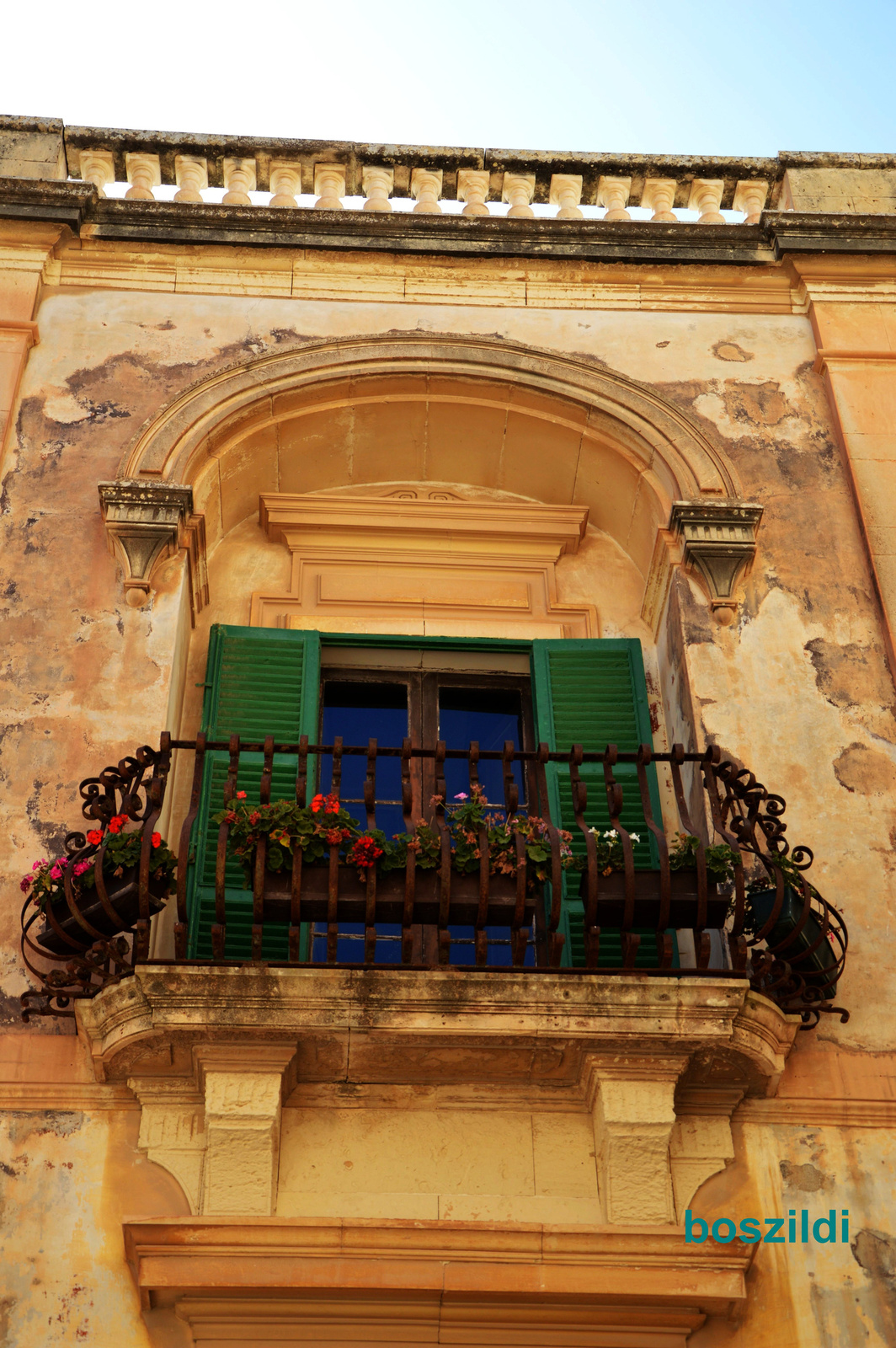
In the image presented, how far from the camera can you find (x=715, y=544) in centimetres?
755

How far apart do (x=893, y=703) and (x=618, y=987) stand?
86.7 inches

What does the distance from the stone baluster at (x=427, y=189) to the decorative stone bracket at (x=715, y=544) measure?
8.95 ft

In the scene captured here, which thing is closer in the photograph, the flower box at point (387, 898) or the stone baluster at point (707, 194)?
the flower box at point (387, 898)

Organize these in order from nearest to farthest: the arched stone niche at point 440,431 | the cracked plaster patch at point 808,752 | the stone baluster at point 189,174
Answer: the cracked plaster patch at point 808,752, the arched stone niche at point 440,431, the stone baluster at point 189,174

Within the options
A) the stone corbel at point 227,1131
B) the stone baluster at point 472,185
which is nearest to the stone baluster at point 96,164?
the stone baluster at point 472,185

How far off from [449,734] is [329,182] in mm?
3657

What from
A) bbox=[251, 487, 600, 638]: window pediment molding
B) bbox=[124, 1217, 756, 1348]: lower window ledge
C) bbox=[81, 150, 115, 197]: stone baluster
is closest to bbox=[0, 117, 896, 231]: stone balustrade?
bbox=[81, 150, 115, 197]: stone baluster

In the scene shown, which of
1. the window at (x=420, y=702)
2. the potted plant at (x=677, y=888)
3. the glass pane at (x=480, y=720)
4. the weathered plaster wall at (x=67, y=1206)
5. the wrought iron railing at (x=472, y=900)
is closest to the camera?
the weathered plaster wall at (x=67, y=1206)

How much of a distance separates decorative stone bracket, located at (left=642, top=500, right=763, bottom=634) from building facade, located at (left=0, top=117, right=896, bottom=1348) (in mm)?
33

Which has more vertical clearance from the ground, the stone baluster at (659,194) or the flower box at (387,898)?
the stone baluster at (659,194)

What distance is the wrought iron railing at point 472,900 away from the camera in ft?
18.9

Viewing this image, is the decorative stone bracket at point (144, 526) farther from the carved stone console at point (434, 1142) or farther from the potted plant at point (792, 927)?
the potted plant at point (792, 927)

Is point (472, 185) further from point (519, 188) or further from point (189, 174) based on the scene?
point (189, 174)

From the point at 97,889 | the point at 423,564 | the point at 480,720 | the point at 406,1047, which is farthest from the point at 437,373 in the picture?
the point at 406,1047
